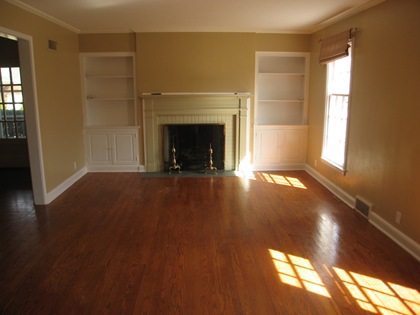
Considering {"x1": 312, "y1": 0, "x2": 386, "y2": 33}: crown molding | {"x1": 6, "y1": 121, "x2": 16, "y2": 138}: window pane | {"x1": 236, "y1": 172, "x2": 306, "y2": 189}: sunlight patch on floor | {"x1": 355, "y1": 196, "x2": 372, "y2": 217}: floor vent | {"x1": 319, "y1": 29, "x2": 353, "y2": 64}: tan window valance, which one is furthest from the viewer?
{"x1": 6, "y1": 121, "x2": 16, "y2": 138}: window pane

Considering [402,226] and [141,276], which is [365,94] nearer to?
[402,226]

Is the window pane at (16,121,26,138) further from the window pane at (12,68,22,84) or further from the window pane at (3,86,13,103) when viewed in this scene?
the window pane at (12,68,22,84)

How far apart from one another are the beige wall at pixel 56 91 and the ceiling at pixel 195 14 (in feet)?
0.65

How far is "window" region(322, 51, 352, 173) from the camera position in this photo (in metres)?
4.74

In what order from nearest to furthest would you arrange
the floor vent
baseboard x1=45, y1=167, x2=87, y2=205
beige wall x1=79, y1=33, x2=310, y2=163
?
the floor vent < baseboard x1=45, y1=167, x2=87, y2=205 < beige wall x1=79, y1=33, x2=310, y2=163

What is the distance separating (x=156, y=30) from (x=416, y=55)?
4.14 m

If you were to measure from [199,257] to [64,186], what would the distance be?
120 inches

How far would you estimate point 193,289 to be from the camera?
263cm

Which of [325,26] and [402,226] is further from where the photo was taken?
[325,26]

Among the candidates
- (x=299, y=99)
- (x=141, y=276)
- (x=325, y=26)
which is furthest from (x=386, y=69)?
(x=141, y=276)

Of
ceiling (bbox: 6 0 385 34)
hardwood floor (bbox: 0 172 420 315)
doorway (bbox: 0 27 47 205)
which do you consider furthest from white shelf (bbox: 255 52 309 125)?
doorway (bbox: 0 27 47 205)

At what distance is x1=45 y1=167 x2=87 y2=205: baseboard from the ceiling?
2415 mm

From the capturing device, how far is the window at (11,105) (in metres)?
6.27

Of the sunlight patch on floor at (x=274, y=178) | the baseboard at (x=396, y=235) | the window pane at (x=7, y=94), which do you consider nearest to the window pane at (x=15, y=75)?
the window pane at (x=7, y=94)
